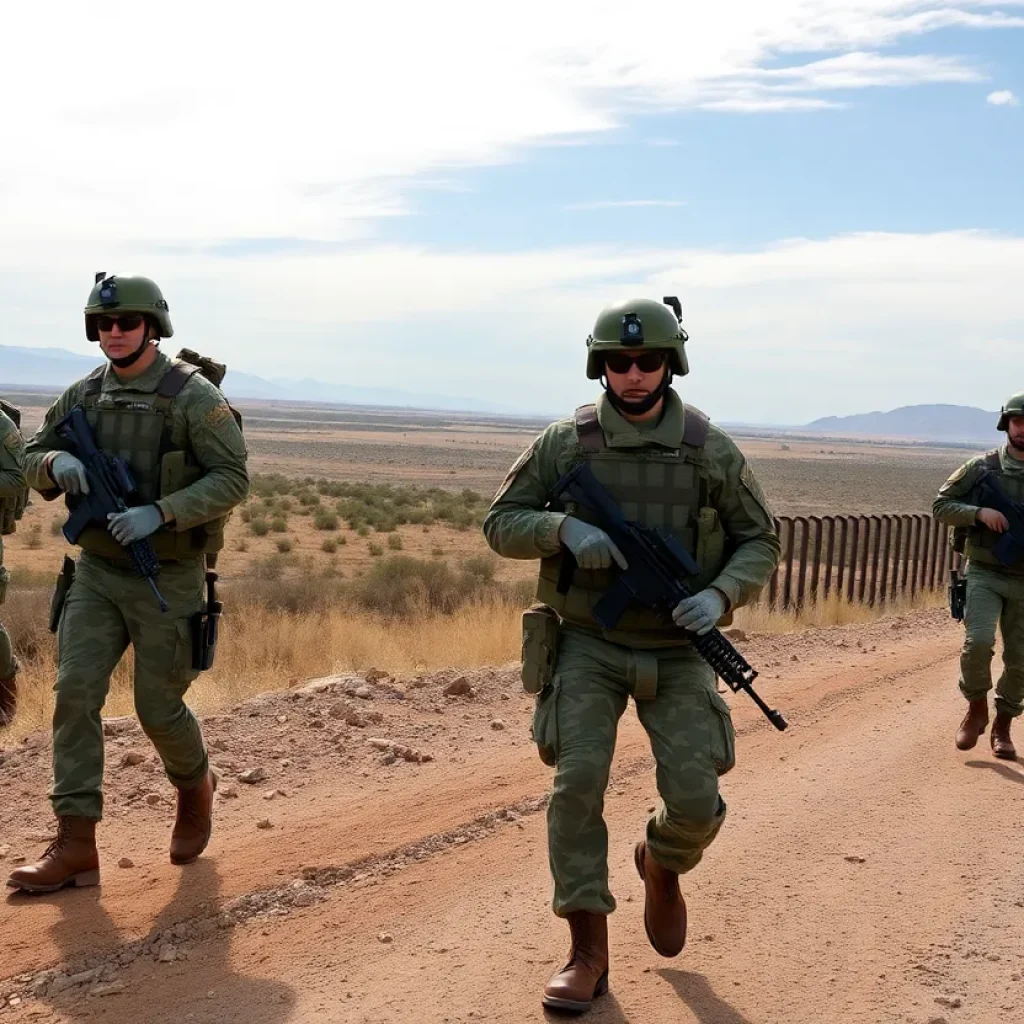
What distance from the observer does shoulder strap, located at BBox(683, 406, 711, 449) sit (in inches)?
170

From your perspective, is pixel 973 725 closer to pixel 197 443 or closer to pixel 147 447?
pixel 197 443

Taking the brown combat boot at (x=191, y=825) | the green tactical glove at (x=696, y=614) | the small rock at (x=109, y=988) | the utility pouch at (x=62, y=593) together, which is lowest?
the small rock at (x=109, y=988)

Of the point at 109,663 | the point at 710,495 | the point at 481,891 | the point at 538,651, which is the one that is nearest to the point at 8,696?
the point at 109,663

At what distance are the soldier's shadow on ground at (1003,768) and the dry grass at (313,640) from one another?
3831mm

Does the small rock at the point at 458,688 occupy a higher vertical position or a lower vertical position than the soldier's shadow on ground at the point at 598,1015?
lower

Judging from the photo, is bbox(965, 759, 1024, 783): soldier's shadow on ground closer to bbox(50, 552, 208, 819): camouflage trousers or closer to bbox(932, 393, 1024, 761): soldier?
bbox(932, 393, 1024, 761): soldier

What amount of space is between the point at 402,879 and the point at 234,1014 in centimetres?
128

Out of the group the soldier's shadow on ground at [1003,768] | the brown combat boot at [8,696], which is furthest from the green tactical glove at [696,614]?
the brown combat boot at [8,696]

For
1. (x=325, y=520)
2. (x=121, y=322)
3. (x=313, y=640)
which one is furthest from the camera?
(x=325, y=520)

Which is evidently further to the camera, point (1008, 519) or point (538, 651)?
point (1008, 519)

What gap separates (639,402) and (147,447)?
198 cm

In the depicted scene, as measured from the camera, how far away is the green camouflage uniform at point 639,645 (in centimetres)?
405

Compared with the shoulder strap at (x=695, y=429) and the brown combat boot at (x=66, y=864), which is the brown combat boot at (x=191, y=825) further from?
the shoulder strap at (x=695, y=429)

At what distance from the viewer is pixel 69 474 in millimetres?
4906
